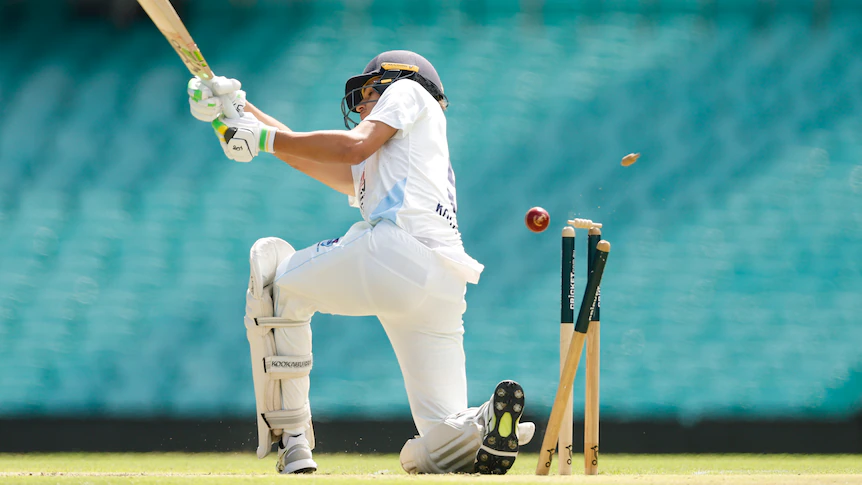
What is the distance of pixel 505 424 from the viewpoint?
8.21ft

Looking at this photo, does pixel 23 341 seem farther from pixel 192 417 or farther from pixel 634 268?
pixel 634 268

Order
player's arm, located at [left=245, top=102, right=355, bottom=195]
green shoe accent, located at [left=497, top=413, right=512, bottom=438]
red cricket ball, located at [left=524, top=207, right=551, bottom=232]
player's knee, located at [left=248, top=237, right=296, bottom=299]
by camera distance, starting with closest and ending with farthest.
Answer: green shoe accent, located at [left=497, top=413, right=512, bottom=438] → player's knee, located at [left=248, top=237, right=296, bottom=299] → red cricket ball, located at [left=524, top=207, right=551, bottom=232] → player's arm, located at [left=245, top=102, right=355, bottom=195]

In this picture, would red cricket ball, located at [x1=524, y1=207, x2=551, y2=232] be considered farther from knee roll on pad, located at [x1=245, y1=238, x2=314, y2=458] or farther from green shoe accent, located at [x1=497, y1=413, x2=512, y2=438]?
knee roll on pad, located at [x1=245, y1=238, x2=314, y2=458]

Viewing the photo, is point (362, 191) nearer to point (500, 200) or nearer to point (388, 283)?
point (388, 283)

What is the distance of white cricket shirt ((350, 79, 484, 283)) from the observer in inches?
107

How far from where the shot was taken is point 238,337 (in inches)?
185

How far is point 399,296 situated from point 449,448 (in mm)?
431

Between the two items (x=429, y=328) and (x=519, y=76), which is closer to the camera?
(x=429, y=328)

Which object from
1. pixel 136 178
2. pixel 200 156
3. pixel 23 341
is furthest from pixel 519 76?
pixel 23 341

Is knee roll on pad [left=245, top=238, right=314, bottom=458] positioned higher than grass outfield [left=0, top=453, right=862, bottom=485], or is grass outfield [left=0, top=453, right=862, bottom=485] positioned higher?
knee roll on pad [left=245, top=238, right=314, bottom=458]

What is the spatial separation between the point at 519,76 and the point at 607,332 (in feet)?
4.46

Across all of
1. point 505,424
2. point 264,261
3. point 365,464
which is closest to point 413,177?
point 264,261

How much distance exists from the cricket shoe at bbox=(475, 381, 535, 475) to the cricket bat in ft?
3.41

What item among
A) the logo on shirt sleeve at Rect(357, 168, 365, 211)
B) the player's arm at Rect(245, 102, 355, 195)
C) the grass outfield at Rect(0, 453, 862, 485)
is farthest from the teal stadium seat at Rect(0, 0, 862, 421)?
the logo on shirt sleeve at Rect(357, 168, 365, 211)
